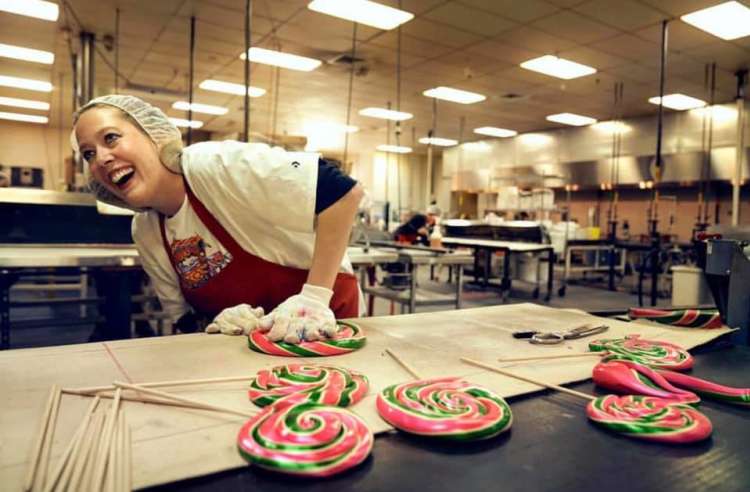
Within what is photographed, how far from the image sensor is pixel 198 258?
144cm

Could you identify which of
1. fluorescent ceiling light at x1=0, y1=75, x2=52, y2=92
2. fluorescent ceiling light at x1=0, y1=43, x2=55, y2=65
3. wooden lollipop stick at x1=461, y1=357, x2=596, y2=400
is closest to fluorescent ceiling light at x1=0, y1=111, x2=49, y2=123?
fluorescent ceiling light at x1=0, y1=75, x2=52, y2=92

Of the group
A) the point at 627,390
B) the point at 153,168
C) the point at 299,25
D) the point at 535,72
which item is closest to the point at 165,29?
the point at 299,25

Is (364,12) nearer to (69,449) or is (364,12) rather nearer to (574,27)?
(574,27)

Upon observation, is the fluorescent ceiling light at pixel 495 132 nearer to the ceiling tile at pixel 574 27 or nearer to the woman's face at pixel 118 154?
the ceiling tile at pixel 574 27

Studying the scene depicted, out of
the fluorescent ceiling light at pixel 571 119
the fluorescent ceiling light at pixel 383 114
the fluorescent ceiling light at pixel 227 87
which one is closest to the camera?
the fluorescent ceiling light at pixel 227 87

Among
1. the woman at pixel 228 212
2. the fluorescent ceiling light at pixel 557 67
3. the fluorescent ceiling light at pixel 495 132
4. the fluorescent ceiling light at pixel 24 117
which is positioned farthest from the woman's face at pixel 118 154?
the fluorescent ceiling light at pixel 24 117

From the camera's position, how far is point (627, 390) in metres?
0.87

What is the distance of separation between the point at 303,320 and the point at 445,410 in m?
0.49

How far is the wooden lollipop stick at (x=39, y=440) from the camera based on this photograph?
534mm

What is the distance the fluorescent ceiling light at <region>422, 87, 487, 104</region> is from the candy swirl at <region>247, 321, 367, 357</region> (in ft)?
23.7

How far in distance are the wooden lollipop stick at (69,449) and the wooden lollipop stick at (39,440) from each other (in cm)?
2

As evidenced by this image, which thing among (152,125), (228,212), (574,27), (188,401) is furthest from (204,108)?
(188,401)

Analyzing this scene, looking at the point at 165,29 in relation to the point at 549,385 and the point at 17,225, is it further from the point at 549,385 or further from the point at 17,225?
the point at 549,385

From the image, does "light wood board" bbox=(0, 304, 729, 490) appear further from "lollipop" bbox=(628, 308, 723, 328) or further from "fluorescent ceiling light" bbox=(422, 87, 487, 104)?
"fluorescent ceiling light" bbox=(422, 87, 487, 104)
